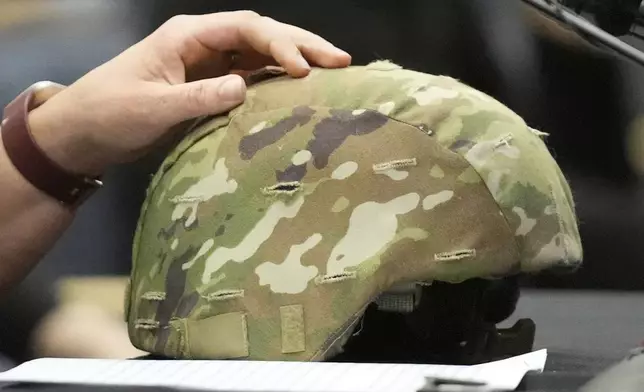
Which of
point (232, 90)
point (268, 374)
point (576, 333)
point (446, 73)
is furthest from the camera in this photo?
point (446, 73)

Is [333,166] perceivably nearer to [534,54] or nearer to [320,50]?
[320,50]

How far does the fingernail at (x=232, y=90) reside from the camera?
635mm

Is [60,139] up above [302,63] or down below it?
below

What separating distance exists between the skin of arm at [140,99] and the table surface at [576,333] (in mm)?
256

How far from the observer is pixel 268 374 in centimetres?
49

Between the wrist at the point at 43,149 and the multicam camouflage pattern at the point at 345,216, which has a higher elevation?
the multicam camouflage pattern at the point at 345,216

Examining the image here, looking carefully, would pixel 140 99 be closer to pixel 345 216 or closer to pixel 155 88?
pixel 155 88

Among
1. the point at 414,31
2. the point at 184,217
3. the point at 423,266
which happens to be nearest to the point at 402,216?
the point at 423,266

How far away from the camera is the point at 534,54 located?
1.05 metres

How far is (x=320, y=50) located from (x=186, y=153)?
139mm

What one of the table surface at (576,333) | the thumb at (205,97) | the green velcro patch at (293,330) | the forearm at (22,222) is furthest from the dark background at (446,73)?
the green velcro patch at (293,330)

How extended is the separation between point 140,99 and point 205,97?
60 mm

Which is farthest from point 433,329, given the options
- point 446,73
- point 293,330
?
point 446,73

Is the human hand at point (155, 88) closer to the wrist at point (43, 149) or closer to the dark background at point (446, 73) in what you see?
the wrist at point (43, 149)
